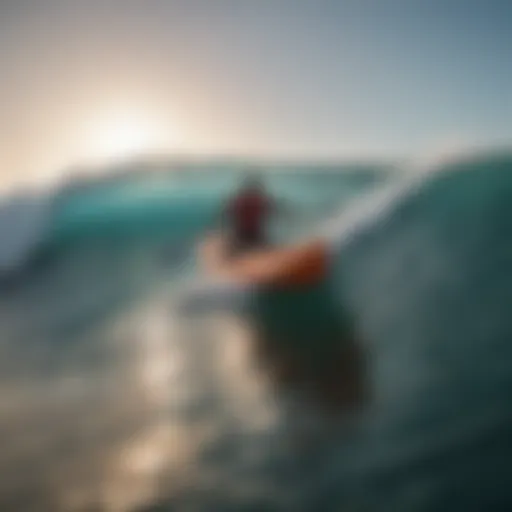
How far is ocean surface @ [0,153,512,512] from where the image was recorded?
1334 millimetres

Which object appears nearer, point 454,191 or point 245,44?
point 454,191

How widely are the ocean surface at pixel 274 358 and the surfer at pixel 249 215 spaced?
0.9 inches

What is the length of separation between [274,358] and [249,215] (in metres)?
0.23

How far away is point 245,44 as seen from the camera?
1.58 m

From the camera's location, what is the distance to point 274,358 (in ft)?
4.71

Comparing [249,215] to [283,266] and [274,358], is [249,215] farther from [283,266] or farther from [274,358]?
[274,358]

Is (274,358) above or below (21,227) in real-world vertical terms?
below

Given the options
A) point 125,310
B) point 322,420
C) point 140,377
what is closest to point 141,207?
point 125,310

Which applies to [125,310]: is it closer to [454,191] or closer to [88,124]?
[88,124]

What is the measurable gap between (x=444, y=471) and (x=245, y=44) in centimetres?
77

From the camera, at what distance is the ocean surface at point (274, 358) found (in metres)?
Result: 1.33

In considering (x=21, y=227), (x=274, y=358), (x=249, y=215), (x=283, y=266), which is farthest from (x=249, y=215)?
(x=21, y=227)

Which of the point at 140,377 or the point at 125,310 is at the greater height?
the point at 125,310

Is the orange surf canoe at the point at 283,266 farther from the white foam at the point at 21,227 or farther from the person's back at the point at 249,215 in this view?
the white foam at the point at 21,227
